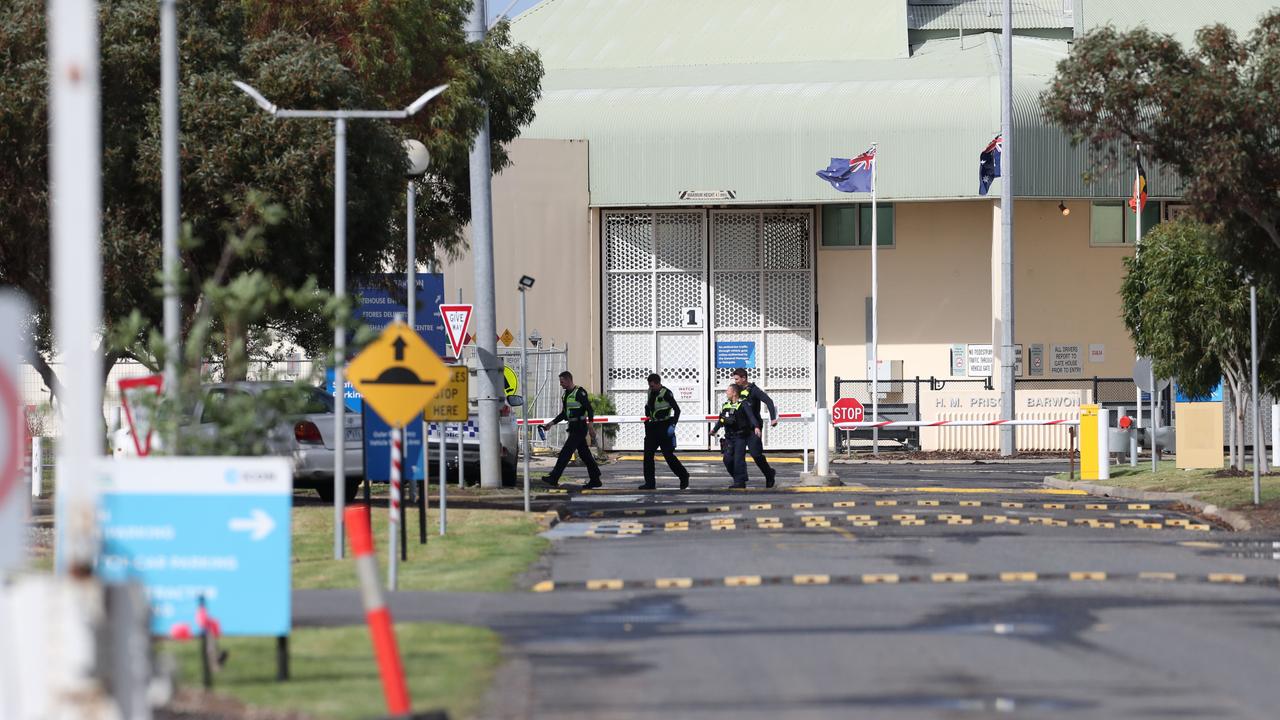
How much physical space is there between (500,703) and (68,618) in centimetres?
311

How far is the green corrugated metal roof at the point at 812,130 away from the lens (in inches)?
1779

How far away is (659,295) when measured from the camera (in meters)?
48.5

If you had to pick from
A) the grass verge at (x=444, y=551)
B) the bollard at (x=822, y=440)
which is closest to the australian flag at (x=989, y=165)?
the bollard at (x=822, y=440)

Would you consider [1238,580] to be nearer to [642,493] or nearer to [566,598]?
[566,598]

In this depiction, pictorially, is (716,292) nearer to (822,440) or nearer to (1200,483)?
(822,440)

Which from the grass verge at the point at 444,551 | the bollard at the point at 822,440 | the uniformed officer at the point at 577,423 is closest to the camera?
the grass verge at the point at 444,551

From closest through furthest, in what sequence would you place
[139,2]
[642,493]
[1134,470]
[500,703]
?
[500,703]
[139,2]
[642,493]
[1134,470]

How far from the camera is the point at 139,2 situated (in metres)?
23.5

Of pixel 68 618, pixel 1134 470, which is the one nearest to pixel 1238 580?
pixel 68 618

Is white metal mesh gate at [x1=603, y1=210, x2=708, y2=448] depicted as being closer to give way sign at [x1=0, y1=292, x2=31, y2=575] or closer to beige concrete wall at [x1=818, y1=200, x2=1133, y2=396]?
beige concrete wall at [x1=818, y1=200, x2=1133, y2=396]

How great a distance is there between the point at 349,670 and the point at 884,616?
12.8ft

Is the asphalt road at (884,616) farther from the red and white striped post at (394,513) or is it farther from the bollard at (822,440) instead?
the bollard at (822,440)

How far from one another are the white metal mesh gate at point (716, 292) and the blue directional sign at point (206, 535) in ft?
125

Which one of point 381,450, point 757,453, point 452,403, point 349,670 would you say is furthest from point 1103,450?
point 349,670
